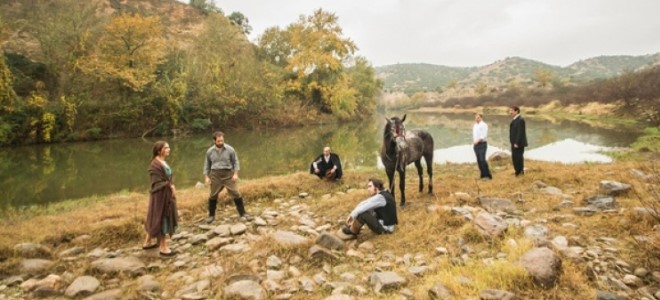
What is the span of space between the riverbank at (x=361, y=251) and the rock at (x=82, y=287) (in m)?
0.03

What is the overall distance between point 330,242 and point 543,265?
10.7 feet

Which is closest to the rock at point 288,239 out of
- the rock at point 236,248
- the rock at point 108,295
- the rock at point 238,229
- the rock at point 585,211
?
the rock at point 236,248

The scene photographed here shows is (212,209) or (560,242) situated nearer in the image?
(560,242)

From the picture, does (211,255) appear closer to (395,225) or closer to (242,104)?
(395,225)

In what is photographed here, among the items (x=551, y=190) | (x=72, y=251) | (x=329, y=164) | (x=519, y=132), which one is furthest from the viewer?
(x=329, y=164)

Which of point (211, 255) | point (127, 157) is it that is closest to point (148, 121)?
point (127, 157)

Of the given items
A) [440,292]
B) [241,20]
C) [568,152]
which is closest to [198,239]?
[440,292]

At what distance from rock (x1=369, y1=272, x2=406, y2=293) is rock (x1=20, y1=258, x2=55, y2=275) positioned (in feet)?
18.1

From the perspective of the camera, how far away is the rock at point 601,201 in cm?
677

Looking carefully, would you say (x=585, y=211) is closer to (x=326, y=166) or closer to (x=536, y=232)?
(x=536, y=232)

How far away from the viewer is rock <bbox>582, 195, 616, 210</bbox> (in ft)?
22.2

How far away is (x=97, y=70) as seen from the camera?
29.5 meters

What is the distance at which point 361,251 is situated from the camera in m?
6.06

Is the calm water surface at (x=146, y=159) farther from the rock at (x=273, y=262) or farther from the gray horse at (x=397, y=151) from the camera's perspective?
the rock at (x=273, y=262)
